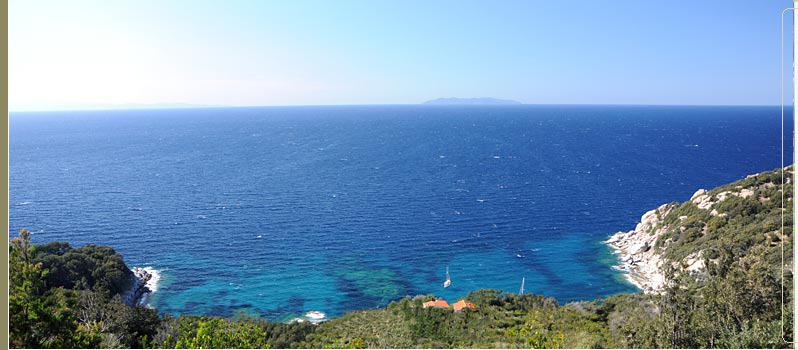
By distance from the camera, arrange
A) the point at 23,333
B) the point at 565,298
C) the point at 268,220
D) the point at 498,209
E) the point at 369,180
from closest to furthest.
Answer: the point at 23,333 < the point at 565,298 < the point at 268,220 < the point at 498,209 < the point at 369,180

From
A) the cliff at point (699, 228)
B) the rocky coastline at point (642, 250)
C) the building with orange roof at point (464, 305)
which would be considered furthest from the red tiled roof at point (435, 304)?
the rocky coastline at point (642, 250)

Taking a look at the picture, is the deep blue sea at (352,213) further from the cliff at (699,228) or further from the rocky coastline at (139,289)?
the cliff at (699,228)

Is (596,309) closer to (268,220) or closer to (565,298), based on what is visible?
(565,298)

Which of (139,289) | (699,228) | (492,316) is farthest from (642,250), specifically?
(139,289)

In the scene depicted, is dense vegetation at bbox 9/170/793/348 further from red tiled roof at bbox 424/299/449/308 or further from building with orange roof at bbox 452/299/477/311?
red tiled roof at bbox 424/299/449/308

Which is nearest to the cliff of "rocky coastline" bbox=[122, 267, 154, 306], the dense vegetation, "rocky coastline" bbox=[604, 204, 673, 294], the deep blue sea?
"rocky coastline" bbox=[604, 204, 673, 294]

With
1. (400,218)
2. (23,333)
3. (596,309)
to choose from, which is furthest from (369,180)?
(23,333)
